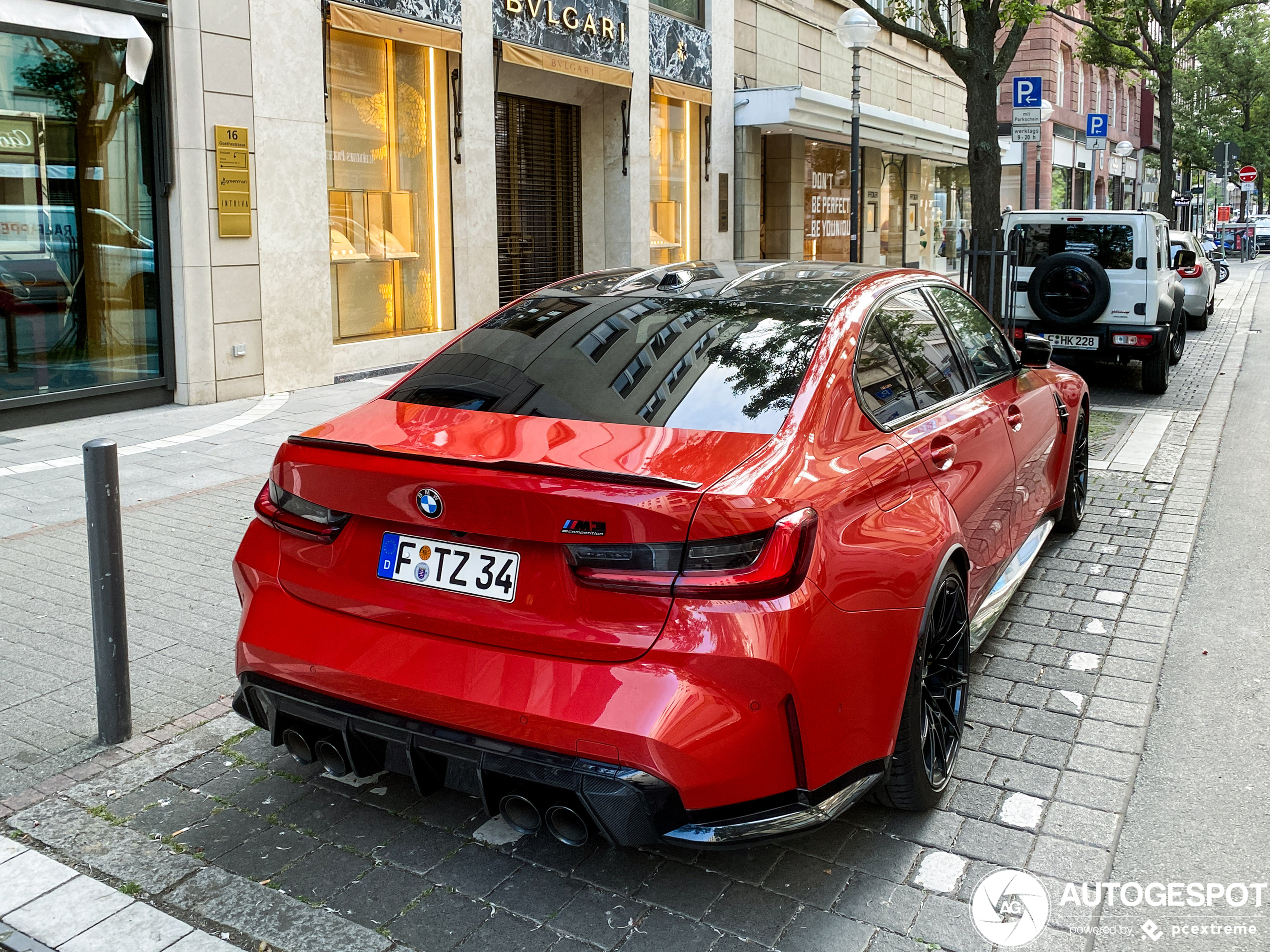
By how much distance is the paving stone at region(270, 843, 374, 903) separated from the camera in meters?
3.11

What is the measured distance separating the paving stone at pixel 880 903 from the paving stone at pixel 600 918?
0.21 m

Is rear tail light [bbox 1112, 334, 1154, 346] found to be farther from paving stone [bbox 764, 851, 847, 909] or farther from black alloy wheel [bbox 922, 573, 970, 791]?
paving stone [bbox 764, 851, 847, 909]

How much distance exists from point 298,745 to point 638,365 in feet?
4.65

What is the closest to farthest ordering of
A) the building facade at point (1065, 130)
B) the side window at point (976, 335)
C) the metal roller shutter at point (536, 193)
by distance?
the side window at point (976, 335) → the metal roller shutter at point (536, 193) → the building facade at point (1065, 130)

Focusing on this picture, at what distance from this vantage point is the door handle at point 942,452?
12.4 ft

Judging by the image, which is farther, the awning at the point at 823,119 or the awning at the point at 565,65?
the awning at the point at 823,119

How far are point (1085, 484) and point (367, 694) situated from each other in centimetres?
525

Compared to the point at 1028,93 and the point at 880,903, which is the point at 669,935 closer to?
the point at 880,903

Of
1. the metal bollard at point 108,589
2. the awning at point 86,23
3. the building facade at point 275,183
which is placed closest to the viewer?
the metal bollard at point 108,589

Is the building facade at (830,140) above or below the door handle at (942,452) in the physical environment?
above

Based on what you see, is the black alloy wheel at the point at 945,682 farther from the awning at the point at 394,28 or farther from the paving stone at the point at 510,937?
the awning at the point at 394,28

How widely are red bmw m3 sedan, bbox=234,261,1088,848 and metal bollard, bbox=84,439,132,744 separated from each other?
2.04 feet

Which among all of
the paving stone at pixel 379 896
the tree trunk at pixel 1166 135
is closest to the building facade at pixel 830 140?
the tree trunk at pixel 1166 135

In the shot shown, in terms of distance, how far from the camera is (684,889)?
3.13 metres
